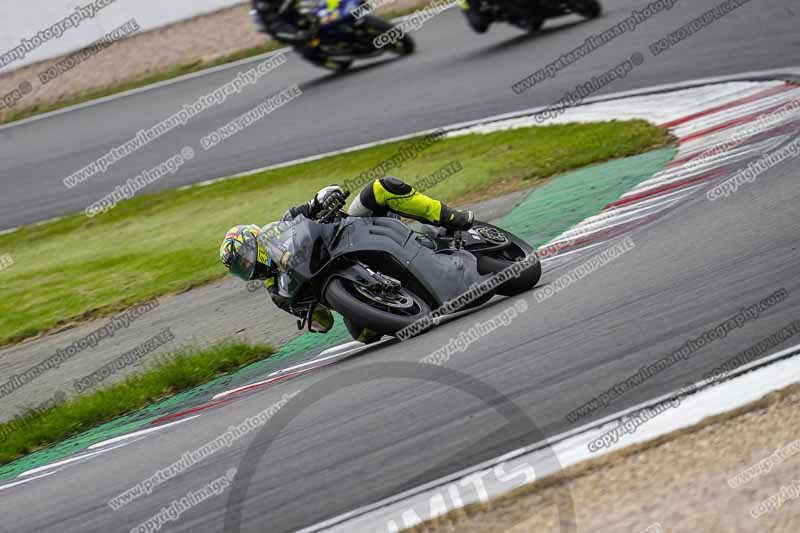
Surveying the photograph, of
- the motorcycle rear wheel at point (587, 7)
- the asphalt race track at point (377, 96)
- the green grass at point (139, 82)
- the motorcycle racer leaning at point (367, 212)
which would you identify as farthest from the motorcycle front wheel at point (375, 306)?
the green grass at point (139, 82)

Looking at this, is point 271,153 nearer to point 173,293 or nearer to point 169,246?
point 169,246

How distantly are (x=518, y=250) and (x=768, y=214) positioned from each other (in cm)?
181

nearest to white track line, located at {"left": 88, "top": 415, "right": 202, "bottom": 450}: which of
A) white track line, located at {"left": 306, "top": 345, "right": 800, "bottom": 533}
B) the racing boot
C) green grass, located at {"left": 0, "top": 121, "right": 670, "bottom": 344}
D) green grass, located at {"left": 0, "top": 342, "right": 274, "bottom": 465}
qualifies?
green grass, located at {"left": 0, "top": 342, "right": 274, "bottom": 465}

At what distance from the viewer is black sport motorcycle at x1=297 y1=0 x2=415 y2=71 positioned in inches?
682

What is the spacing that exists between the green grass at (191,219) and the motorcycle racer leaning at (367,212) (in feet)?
14.2

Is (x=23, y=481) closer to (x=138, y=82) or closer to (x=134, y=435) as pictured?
(x=134, y=435)

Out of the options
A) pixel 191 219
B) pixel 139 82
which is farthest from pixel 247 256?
pixel 139 82

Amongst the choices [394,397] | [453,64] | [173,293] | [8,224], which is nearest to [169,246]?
[173,293]

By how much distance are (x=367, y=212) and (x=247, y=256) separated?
972 millimetres

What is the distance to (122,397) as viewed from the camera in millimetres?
7945

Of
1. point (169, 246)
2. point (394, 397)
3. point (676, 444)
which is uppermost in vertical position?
point (169, 246)

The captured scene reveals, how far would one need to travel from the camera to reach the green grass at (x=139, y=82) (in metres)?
20.7

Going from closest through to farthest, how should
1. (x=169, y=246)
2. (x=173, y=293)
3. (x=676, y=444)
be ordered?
(x=676, y=444)
(x=173, y=293)
(x=169, y=246)

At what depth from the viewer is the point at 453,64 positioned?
16.1 meters
